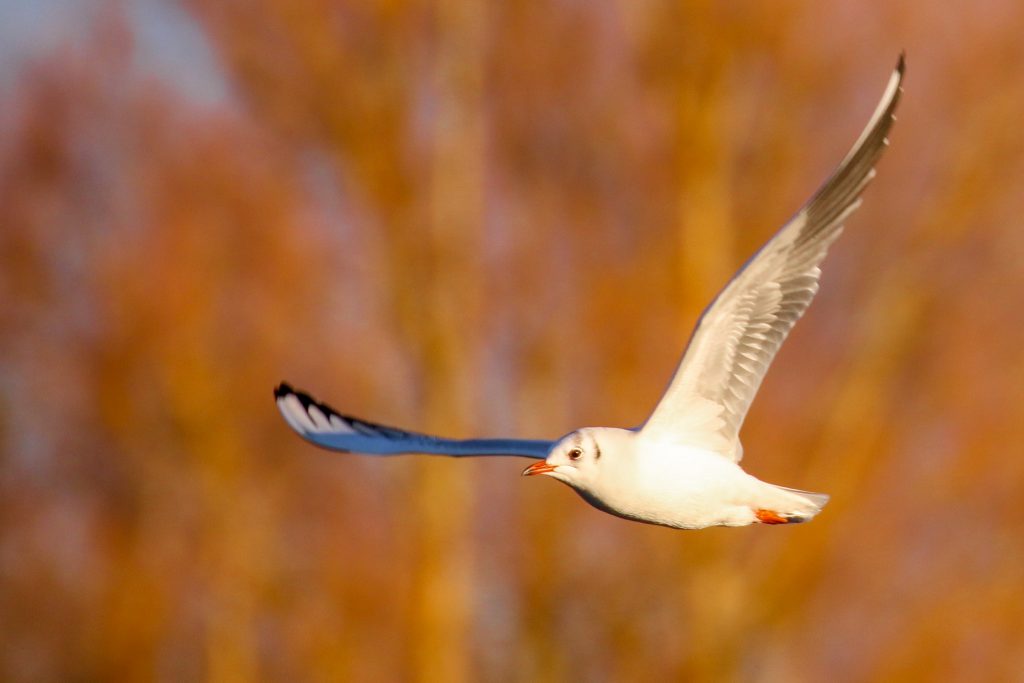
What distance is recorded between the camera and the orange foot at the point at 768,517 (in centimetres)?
390

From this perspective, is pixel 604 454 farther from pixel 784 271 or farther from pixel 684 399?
pixel 784 271

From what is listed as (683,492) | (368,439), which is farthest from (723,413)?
(368,439)

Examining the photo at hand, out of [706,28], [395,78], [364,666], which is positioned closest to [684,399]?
[706,28]

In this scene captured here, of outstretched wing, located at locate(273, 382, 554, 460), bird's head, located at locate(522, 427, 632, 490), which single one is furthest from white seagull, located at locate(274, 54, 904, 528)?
outstretched wing, located at locate(273, 382, 554, 460)

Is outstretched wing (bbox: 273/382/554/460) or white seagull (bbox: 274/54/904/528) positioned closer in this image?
white seagull (bbox: 274/54/904/528)

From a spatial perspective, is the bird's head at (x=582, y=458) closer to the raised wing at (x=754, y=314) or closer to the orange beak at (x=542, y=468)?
the orange beak at (x=542, y=468)

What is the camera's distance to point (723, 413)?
12.8 feet

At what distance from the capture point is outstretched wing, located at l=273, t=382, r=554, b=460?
4.18 meters

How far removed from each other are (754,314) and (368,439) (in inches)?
51.9

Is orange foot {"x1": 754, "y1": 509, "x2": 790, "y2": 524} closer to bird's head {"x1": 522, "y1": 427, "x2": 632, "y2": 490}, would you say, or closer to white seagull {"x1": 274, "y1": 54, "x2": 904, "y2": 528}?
white seagull {"x1": 274, "y1": 54, "x2": 904, "y2": 528}

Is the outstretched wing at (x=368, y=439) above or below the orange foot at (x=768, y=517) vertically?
above

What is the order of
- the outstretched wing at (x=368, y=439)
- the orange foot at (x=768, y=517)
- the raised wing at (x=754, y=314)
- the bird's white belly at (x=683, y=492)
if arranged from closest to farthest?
the raised wing at (x=754, y=314) → the bird's white belly at (x=683, y=492) → the orange foot at (x=768, y=517) → the outstretched wing at (x=368, y=439)

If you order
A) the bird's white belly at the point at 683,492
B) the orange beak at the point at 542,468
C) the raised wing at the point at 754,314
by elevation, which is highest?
the raised wing at the point at 754,314

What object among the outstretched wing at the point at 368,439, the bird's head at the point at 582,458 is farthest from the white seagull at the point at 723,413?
the outstretched wing at the point at 368,439
